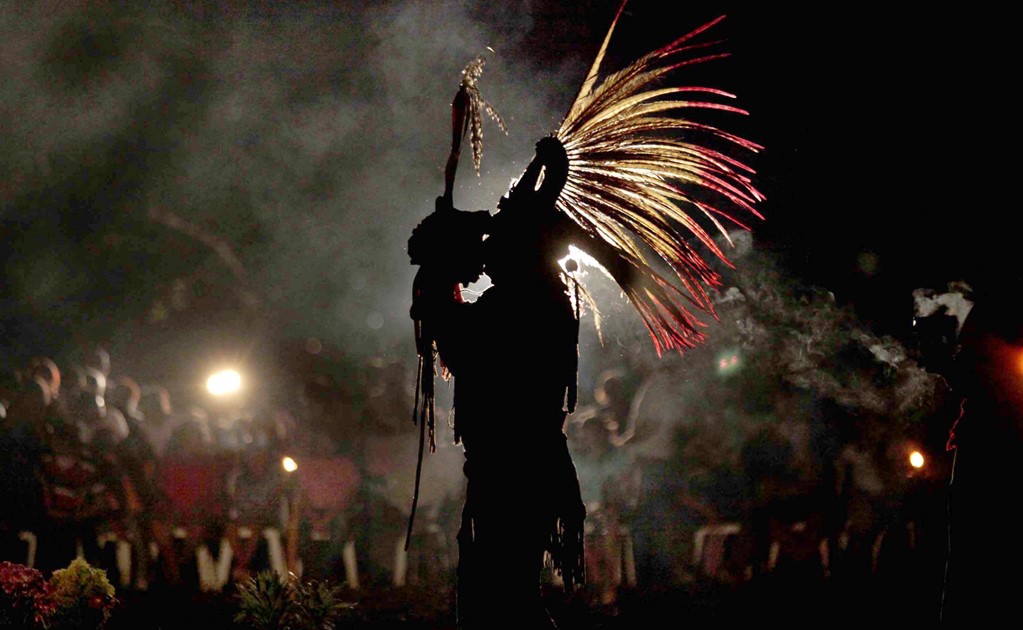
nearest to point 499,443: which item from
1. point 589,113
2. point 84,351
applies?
point 589,113

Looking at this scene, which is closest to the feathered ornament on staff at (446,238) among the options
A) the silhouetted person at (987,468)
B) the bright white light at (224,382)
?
the silhouetted person at (987,468)

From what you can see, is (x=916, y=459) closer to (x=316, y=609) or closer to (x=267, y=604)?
(x=316, y=609)

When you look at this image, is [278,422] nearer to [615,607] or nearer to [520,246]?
[615,607]

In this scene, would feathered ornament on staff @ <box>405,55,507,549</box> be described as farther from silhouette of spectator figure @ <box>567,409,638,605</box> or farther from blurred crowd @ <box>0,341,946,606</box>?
blurred crowd @ <box>0,341,946,606</box>

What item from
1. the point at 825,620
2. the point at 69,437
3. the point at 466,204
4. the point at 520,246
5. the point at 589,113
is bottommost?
the point at 825,620

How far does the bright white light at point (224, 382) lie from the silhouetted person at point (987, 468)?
12.7 meters

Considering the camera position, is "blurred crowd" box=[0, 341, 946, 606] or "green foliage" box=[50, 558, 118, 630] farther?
"blurred crowd" box=[0, 341, 946, 606]

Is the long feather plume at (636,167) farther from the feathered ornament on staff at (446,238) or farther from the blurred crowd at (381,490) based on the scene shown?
the blurred crowd at (381,490)

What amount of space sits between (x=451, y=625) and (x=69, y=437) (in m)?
7.89

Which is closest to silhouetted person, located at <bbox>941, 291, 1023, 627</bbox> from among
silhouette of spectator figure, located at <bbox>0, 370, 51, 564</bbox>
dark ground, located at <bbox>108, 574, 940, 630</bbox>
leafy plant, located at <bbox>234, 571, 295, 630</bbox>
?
dark ground, located at <bbox>108, 574, 940, 630</bbox>

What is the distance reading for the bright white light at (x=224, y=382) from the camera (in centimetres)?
1334

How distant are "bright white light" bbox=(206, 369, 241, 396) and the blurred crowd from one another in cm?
49

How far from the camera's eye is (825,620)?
33.3 ft

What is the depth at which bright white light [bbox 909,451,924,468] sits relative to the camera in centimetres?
1278
